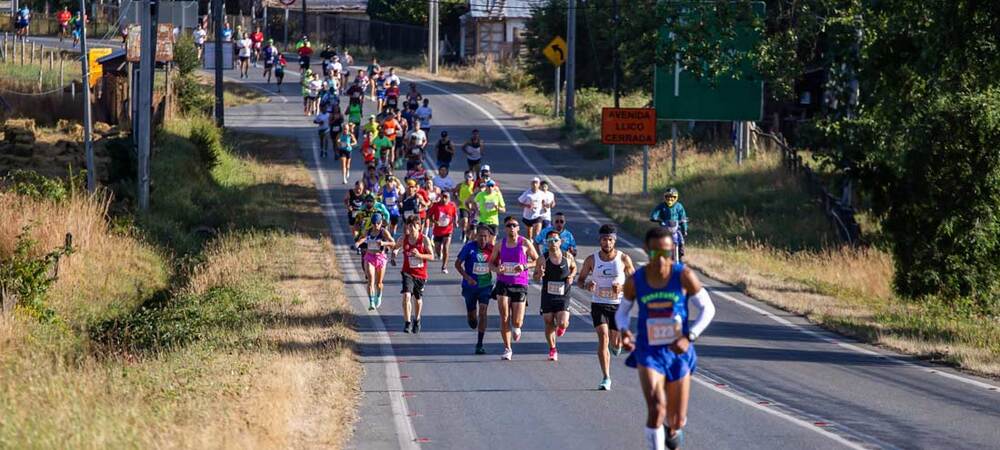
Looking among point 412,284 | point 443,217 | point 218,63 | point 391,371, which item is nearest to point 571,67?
point 218,63

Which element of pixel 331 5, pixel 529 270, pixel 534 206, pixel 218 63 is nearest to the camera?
pixel 529 270

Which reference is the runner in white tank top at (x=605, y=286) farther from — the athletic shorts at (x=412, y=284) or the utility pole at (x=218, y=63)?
the utility pole at (x=218, y=63)

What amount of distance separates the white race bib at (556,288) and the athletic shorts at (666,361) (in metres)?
6.05

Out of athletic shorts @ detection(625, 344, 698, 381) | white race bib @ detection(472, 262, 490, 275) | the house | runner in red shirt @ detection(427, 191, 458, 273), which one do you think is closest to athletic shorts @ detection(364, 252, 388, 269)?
white race bib @ detection(472, 262, 490, 275)

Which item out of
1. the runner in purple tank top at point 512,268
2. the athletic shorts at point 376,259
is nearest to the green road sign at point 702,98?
the athletic shorts at point 376,259

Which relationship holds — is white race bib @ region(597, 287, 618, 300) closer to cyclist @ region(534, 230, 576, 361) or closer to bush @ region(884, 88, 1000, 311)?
cyclist @ region(534, 230, 576, 361)

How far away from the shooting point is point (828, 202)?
32719 millimetres

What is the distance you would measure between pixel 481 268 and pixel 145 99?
646 inches

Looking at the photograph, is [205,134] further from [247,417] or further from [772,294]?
[247,417]

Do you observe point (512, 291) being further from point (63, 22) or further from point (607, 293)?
point (63, 22)

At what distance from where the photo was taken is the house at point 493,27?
75.5m

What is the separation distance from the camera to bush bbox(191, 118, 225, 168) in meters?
39.7

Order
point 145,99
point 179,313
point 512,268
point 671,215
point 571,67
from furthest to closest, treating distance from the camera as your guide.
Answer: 1. point 571,67
2. point 145,99
3. point 671,215
4. point 179,313
5. point 512,268

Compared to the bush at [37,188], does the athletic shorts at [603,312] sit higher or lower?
lower
